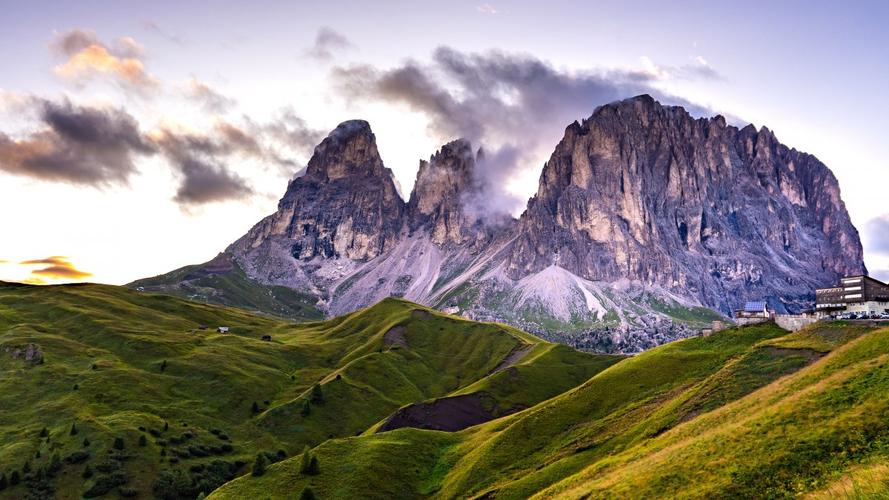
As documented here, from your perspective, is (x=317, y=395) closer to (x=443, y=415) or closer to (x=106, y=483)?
(x=443, y=415)

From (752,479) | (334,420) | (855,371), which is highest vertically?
(855,371)

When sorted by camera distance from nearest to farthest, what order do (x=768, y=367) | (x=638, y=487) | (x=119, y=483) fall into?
1. (x=638, y=487)
2. (x=768, y=367)
3. (x=119, y=483)

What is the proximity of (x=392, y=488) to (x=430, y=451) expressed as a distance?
17845mm

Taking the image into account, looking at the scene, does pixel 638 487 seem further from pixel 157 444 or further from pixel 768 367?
pixel 157 444

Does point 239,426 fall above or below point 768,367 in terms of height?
below

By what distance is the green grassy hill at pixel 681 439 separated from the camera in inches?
2016

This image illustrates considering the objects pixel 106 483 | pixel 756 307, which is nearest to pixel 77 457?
pixel 106 483

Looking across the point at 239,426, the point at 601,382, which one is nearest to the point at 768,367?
the point at 601,382

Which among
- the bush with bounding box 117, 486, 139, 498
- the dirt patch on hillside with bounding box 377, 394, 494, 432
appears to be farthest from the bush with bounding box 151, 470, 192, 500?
the dirt patch on hillside with bounding box 377, 394, 494, 432

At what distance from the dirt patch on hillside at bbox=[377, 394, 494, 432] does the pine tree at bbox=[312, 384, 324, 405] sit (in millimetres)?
38641

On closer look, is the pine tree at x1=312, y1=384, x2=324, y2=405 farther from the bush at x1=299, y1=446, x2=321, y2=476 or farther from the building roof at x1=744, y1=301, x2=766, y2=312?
the building roof at x1=744, y1=301, x2=766, y2=312

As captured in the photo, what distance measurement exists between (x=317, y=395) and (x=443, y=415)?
159 feet

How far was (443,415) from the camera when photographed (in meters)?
169

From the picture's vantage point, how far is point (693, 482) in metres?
53.3
